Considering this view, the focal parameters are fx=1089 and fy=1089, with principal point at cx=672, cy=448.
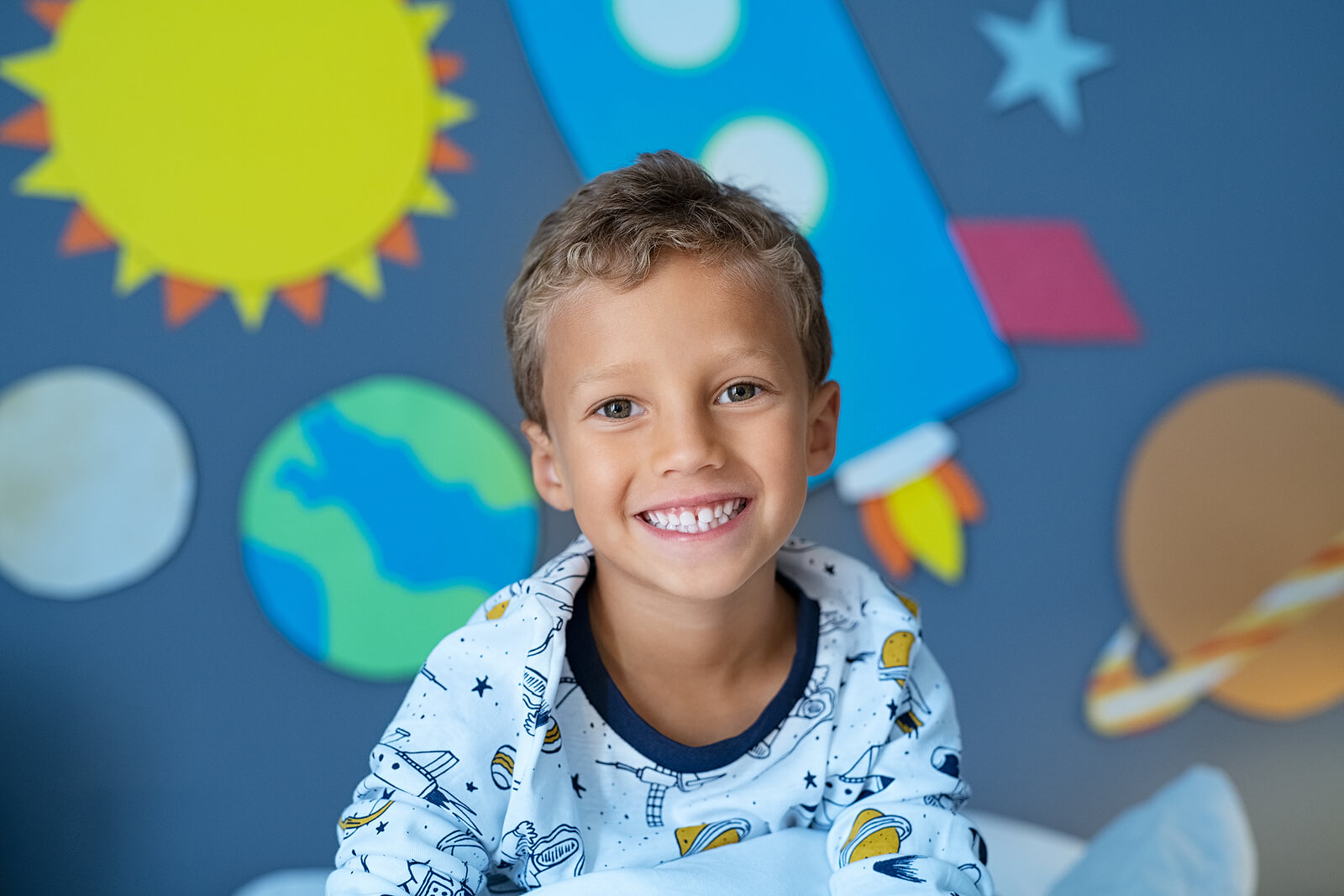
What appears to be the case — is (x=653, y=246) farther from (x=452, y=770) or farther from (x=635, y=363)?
(x=452, y=770)

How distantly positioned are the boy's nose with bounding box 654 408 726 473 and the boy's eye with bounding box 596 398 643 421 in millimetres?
34

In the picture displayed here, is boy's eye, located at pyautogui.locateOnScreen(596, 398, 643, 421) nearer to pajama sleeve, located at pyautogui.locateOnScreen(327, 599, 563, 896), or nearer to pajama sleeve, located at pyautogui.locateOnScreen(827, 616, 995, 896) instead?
pajama sleeve, located at pyautogui.locateOnScreen(327, 599, 563, 896)

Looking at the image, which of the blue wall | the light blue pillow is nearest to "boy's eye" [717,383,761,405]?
the blue wall

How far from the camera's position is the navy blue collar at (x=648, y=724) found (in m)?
0.88

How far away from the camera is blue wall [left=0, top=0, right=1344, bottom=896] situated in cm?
119

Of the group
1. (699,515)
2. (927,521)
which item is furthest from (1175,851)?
(699,515)

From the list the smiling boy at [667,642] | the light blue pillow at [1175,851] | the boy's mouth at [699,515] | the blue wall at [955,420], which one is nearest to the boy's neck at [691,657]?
the smiling boy at [667,642]

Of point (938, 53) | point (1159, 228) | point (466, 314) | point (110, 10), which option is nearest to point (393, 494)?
point (466, 314)

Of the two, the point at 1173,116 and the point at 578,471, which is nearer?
the point at 578,471

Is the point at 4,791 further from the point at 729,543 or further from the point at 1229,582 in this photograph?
the point at 1229,582

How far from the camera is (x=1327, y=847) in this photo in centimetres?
146

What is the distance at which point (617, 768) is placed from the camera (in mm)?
883

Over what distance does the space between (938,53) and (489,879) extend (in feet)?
3.45

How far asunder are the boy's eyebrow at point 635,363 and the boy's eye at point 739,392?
2 centimetres
